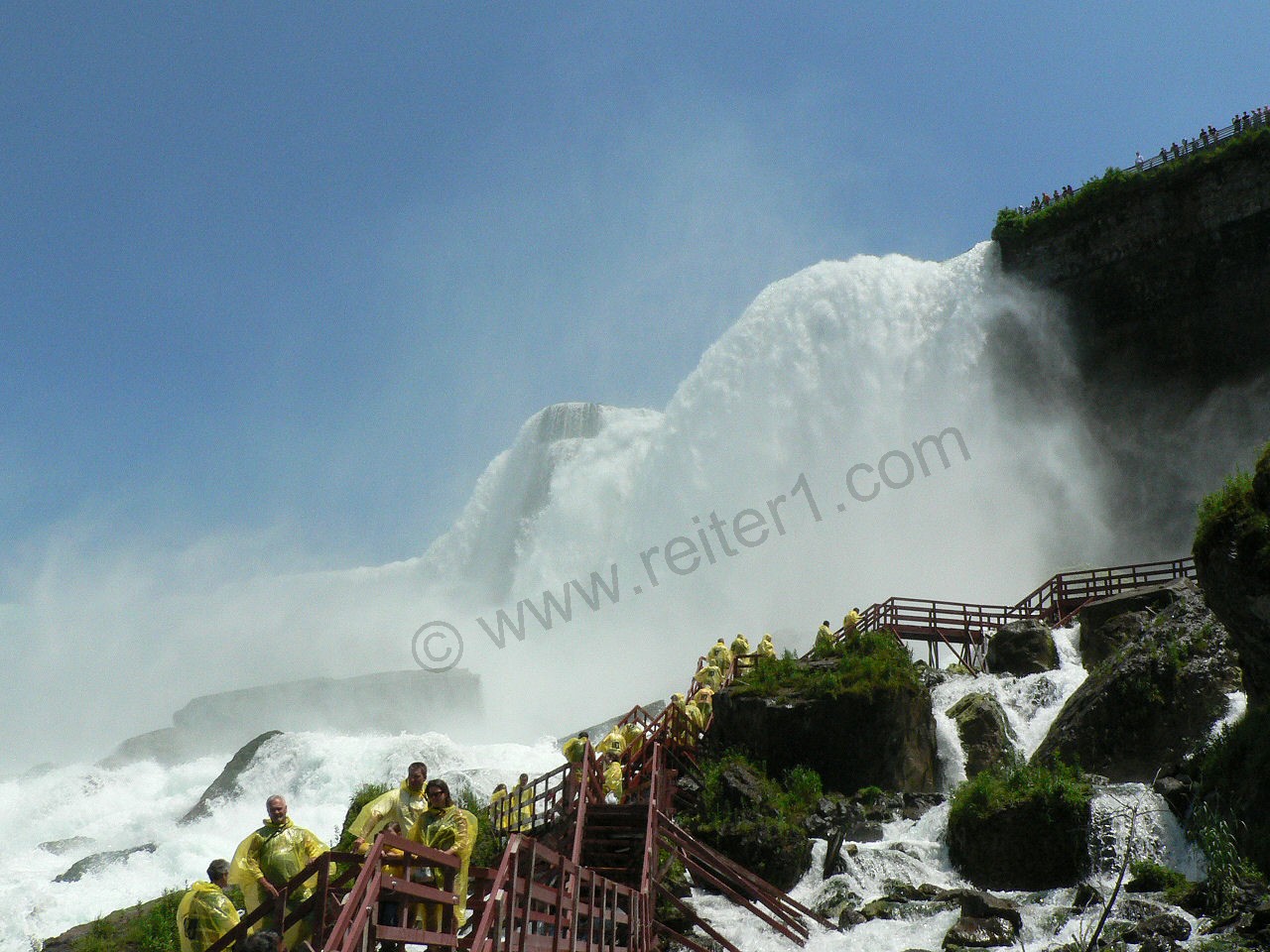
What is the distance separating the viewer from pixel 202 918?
6992 mm

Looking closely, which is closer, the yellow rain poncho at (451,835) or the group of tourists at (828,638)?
the yellow rain poncho at (451,835)

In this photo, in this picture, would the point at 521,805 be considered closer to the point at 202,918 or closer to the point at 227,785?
the point at 202,918

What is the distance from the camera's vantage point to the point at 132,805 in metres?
33.5

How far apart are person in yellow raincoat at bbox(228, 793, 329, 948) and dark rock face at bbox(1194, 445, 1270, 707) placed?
40.5ft

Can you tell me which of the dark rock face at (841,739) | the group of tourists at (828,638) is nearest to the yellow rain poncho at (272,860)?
the dark rock face at (841,739)

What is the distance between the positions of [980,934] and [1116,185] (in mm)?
32055

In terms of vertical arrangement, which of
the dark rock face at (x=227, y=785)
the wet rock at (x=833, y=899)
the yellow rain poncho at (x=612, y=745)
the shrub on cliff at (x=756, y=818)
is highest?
the dark rock face at (x=227, y=785)

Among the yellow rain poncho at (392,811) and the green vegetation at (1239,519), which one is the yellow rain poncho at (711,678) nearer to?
A: the green vegetation at (1239,519)

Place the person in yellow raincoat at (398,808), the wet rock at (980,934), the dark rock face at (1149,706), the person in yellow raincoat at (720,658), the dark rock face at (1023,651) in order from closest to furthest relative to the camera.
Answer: the person in yellow raincoat at (398,808)
the wet rock at (980,934)
the dark rock face at (1149,706)
the person in yellow raincoat at (720,658)
the dark rock face at (1023,651)

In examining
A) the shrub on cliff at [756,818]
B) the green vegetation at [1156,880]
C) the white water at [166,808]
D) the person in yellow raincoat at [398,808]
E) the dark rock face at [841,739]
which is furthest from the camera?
the white water at [166,808]

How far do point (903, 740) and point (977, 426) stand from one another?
2379 cm

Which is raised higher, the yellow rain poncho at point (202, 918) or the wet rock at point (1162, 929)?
the yellow rain poncho at point (202, 918)

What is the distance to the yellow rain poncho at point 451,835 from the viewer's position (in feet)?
24.3

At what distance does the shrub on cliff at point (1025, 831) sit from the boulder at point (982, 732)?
4.19 m
